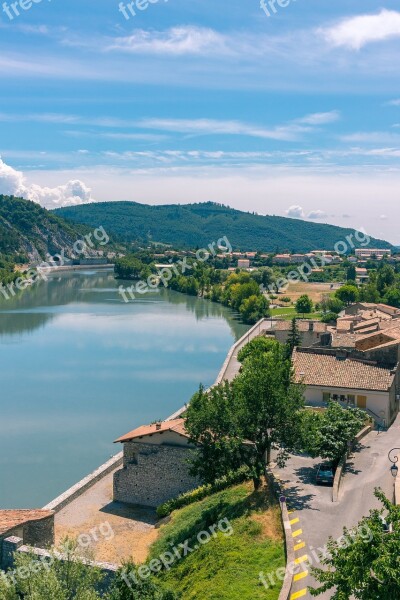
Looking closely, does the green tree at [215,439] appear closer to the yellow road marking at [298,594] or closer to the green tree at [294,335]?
the yellow road marking at [298,594]

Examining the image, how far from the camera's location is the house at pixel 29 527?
1873 cm

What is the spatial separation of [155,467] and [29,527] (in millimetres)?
7433

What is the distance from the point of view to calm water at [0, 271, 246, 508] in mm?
34750

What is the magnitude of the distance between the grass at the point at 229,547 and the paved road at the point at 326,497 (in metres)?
0.65

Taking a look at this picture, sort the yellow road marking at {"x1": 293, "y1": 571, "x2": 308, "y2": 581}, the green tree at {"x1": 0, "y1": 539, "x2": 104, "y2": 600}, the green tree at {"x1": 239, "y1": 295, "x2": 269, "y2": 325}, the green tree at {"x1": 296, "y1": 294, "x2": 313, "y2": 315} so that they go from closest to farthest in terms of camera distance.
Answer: the green tree at {"x1": 0, "y1": 539, "x2": 104, "y2": 600}, the yellow road marking at {"x1": 293, "y1": 571, "x2": 308, "y2": 581}, the green tree at {"x1": 239, "y1": 295, "x2": 269, "y2": 325}, the green tree at {"x1": 296, "y1": 294, "x2": 313, "y2": 315}

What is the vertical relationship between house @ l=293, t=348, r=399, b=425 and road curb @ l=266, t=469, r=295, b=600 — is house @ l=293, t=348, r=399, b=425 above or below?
above

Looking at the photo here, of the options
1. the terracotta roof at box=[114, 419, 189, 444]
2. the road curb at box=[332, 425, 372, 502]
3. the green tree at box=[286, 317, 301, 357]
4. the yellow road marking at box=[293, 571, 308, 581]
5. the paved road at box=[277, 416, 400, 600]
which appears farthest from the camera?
the green tree at box=[286, 317, 301, 357]

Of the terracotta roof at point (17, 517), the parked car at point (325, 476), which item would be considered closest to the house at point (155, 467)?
the parked car at point (325, 476)

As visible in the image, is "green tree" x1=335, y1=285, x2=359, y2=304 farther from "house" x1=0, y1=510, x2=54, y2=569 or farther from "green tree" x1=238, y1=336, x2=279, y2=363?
"house" x1=0, y1=510, x2=54, y2=569

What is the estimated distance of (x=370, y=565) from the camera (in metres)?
11.4

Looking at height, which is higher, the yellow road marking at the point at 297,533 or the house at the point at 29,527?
the yellow road marking at the point at 297,533

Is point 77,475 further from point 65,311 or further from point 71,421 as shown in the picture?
point 65,311

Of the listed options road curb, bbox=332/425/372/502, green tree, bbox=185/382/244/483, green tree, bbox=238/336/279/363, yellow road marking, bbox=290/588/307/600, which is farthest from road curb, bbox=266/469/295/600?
green tree, bbox=238/336/279/363

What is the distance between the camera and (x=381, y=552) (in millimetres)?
11273
